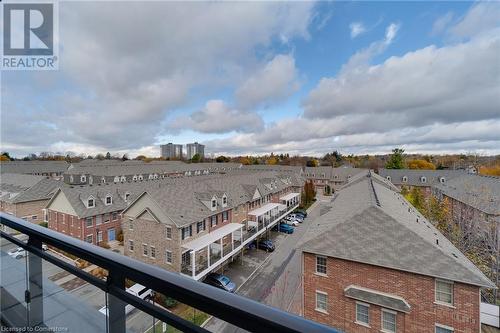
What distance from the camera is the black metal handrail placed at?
0.70 meters

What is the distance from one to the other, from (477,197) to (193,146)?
307ft

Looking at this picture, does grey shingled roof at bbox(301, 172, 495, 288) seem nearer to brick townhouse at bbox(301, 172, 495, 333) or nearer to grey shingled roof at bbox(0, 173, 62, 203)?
brick townhouse at bbox(301, 172, 495, 333)

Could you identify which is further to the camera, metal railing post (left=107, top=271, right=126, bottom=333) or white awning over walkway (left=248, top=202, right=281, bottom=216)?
white awning over walkway (left=248, top=202, right=281, bottom=216)

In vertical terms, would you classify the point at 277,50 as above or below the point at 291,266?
above

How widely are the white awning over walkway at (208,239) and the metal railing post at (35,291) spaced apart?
10.9 meters

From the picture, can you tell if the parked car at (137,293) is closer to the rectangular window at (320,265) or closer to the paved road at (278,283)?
the paved road at (278,283)

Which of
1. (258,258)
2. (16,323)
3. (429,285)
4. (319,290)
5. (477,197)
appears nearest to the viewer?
(16,323)

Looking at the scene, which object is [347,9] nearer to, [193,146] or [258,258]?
[258,258]

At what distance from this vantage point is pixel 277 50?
14281 millimetres

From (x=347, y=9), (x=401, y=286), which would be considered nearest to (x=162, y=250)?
(x=401, y=286)

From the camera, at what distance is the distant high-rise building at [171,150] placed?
100 m

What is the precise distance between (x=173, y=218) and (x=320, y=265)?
26.1 ft

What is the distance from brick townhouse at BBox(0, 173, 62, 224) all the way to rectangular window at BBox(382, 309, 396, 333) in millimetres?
25027

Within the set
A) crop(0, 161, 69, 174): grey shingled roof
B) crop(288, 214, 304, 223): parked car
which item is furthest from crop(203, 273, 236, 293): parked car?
crop(0, 161, 69, 174): grey shingled roof
